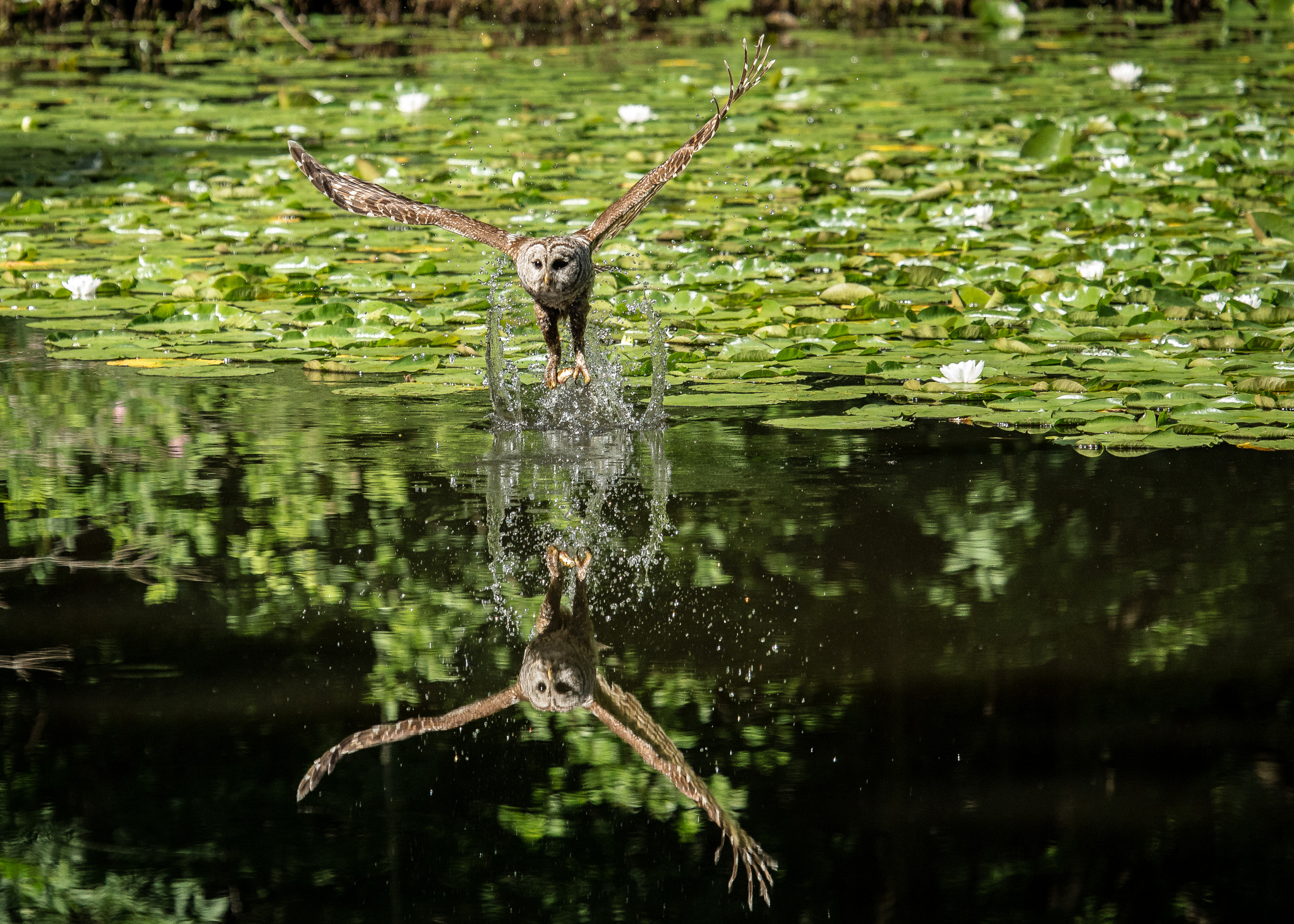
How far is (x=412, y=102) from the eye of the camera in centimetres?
1126

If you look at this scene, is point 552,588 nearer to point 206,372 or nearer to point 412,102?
point 206,372

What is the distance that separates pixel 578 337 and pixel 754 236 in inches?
96.5

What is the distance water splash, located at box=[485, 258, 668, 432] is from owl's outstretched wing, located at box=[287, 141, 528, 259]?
1.26ft

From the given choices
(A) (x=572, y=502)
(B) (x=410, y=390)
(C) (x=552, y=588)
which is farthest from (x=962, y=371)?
(C) (x=552, y=588)

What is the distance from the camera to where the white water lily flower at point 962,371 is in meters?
5.12

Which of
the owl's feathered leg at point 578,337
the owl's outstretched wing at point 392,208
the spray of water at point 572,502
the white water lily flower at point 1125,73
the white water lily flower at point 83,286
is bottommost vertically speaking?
the spray of water at point 572,502

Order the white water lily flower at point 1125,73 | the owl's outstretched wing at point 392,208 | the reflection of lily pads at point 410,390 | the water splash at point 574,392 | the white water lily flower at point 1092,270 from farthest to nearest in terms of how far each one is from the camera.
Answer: the white water lily flower at point 1125,73 → the white water lily flower at point 1092,270 → the reflection of lily pads at point 410,390 → the water splash at point 574,392 → the owl's outstretched wing at point 392,208

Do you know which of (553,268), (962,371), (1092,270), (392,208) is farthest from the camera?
(1092,270)

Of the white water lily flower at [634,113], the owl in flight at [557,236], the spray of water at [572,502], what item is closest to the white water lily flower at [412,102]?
the white water lily flower at [634,113]

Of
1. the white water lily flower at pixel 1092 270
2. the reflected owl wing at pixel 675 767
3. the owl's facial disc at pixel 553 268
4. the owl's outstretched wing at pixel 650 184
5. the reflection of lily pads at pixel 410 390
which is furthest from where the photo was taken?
the white water lily flower at pixel 1092 270

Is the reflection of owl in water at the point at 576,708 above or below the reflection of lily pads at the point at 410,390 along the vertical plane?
below

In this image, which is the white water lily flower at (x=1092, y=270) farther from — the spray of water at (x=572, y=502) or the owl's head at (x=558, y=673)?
the owl's head at (x=558, y=673)

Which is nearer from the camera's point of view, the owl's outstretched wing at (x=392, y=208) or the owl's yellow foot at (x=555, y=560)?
the owl's yellow foot at (x=555, y=560)

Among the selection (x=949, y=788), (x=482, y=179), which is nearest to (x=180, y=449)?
(x=949, y=788)
